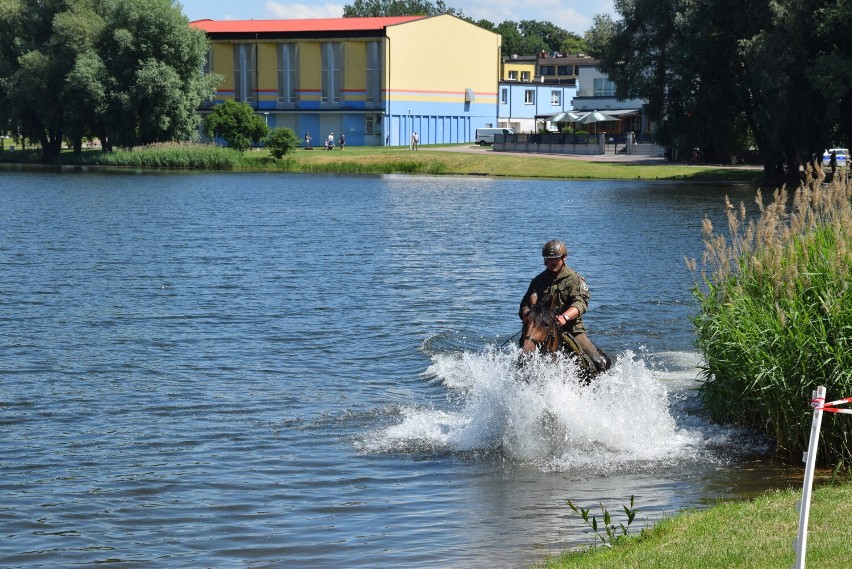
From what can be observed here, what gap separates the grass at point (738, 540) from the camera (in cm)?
879

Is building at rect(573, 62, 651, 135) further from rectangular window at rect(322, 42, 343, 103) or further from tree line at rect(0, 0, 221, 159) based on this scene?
tree line at rect(0, 0, 221, 159)

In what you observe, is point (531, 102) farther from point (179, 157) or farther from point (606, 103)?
point (179, 157)

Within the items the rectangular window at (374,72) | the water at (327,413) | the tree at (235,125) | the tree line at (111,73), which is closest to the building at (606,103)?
the rectangular window at (374,72)

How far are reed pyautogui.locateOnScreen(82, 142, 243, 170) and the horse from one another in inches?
3085

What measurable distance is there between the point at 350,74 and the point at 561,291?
102 m

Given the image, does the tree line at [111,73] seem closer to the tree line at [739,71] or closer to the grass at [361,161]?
the grass at [361,161]

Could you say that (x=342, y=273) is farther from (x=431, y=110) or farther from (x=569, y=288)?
(x=431, y=110)

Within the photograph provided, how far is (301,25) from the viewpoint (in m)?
119

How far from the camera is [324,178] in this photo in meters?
82.6

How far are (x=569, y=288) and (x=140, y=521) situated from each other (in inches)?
222

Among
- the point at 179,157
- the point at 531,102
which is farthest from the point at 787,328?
the point at 531,102

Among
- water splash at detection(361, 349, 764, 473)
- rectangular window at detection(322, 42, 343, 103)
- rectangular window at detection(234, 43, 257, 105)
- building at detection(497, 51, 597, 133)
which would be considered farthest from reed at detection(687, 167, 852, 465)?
building at detection(497, 51, 597, 133)

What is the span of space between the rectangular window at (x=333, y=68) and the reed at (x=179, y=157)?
79.3 ft

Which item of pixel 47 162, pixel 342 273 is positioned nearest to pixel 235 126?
pixel 47 162
